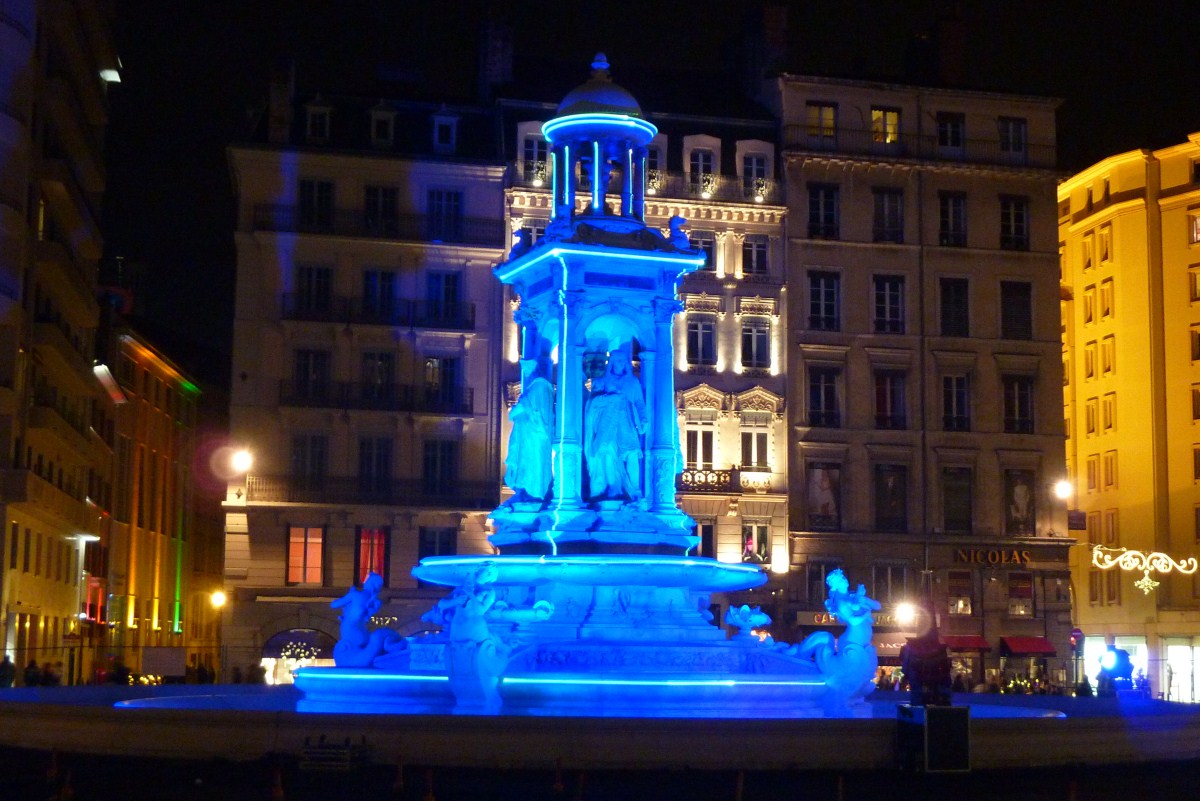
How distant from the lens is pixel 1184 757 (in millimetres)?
24469

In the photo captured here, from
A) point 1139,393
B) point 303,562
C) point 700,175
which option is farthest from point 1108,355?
point 303,562

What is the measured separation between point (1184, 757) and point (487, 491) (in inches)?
1705

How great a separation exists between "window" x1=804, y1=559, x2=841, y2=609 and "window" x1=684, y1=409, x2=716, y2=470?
5.30 metres

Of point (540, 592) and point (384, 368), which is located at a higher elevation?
point (384, 368)

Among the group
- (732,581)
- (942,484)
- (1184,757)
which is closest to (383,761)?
(732,581)

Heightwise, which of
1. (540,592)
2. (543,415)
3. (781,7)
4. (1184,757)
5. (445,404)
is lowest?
(1184,757)

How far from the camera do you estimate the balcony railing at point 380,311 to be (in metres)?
66.6

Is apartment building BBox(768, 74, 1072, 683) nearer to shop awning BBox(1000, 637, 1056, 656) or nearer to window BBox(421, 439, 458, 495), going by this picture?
shop awning BBox(1000, 637, 1056, 656)

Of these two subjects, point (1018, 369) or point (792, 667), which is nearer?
point (792, 667)

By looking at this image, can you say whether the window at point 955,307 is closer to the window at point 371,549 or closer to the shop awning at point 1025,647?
the shop awning at point 1025,647

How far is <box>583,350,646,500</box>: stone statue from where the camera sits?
2933cm

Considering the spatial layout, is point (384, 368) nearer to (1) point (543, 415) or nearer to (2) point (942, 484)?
(2) point (942, 484)

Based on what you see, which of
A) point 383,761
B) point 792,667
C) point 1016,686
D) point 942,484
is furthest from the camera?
point 942,484

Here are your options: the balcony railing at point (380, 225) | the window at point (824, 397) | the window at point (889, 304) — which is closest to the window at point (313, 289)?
the balcony railing at point (380, 225)
